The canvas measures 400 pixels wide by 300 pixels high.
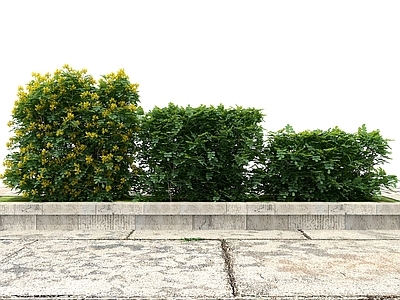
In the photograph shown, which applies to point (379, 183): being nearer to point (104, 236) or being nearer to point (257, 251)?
point (257, 251)

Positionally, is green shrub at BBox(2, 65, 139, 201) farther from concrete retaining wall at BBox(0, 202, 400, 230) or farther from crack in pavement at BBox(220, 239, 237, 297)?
crack in pavement at BBox(220, 239, 237, 297)

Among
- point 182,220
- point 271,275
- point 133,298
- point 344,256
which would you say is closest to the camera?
point 133,298

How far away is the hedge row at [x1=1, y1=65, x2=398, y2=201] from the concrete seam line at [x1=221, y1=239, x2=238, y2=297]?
1.84 m

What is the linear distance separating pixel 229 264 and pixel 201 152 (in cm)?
318

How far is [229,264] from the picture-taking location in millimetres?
5984

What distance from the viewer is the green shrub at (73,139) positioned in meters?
9.04

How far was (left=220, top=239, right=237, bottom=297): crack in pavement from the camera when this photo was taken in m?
5.10

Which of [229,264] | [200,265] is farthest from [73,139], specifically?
[229,264]

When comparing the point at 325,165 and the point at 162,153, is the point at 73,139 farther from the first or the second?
the point at 325,165

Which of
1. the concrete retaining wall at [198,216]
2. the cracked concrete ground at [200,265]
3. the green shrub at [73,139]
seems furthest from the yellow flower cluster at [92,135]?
the cracked concrete ground at [200,265]

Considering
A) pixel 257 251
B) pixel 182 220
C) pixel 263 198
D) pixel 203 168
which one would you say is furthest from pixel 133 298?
pixel 263 198

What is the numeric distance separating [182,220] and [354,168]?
3.11m

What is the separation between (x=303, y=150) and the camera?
29.6ft

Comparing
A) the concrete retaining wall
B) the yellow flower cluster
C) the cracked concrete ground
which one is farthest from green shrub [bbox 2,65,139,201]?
the cracked concrete ground
